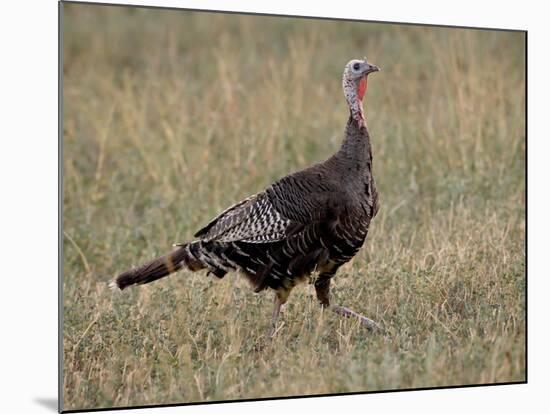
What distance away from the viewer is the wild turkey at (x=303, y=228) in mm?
5422

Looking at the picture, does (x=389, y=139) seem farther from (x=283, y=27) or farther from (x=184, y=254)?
(x=184, y=254)

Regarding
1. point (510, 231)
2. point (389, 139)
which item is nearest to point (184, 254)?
point (510, 231)

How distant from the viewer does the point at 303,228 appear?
5.45 metres

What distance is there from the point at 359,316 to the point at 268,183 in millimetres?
2449

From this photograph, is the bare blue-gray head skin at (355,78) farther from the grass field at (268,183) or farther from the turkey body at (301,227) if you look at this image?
the grass field at (268,183)

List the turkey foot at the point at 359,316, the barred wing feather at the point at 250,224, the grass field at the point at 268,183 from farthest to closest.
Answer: the turkey foot at the point at 359,316, the barred wing feather at the point at 250,224, the grass field at the point at 268,183

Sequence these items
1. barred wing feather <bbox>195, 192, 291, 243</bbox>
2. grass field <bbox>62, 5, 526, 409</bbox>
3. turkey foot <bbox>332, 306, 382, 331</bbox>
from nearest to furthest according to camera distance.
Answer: grass field <bbox>62, 5, 526, 409</bbox>
barred wing feather <bbox>195, 192, 291, 243</bbox>
turkey foot <bbox>332, 306, 382, 331</bbox>

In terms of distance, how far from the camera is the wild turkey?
542cm

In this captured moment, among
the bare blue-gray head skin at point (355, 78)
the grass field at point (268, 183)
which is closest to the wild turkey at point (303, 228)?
the bare blue-gray head skin at point (355, 78)

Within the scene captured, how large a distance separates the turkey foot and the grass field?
1.6 inches

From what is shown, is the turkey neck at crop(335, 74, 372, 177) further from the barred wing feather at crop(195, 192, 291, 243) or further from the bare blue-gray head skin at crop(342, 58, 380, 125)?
the barred wing feather at crop(195, 192, 291, 243)

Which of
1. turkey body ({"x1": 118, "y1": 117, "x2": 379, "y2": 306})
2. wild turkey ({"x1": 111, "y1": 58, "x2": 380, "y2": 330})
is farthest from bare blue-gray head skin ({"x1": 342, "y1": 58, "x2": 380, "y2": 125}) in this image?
turkey body ({"x1": 118, "y1": 117, "x2": 379, "y2": 306})

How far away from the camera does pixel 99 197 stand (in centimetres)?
780

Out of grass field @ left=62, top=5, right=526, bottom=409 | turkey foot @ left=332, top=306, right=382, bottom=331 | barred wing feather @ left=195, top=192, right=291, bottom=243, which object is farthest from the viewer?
turkey foot @ left=332, top=306, right=382, bottom=331
